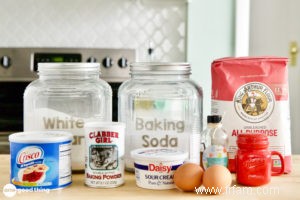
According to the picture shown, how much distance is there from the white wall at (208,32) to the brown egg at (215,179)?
1654 millimetres

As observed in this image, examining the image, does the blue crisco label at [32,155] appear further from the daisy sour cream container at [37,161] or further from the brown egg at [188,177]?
the brown egg at [188,177]

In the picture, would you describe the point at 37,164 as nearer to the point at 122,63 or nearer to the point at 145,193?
the point at 145,193

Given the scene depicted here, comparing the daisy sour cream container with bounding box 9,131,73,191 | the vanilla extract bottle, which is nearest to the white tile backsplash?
the vanilla extract bottle

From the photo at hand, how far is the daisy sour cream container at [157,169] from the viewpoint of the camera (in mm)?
996

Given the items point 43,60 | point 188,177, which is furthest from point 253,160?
point 43,60

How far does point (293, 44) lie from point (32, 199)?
1969mm

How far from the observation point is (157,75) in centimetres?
119

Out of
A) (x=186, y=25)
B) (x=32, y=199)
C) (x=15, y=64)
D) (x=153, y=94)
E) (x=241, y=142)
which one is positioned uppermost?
(x=186, y=25)

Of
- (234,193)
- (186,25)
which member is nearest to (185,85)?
(234,193)

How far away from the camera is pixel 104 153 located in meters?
1.00

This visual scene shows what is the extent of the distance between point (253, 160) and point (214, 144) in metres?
0.10

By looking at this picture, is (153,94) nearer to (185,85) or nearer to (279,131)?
(185,85)

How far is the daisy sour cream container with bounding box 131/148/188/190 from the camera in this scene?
3.27 ft

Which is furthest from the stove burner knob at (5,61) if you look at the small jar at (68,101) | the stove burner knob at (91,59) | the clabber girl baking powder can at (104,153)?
the clabber girl baking powder can at (104,153)
